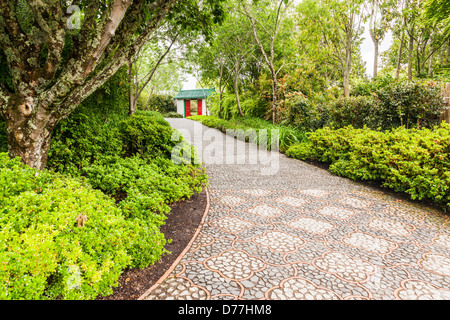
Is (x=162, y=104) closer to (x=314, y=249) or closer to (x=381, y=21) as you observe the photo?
(x=381, y=21)

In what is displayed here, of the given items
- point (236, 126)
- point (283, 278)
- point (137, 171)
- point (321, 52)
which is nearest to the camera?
point (283, 278)

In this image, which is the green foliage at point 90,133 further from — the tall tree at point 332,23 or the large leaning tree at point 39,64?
the tall tree at point 332,23

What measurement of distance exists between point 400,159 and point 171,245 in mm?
4149

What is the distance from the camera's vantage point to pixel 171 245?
288 centimetres

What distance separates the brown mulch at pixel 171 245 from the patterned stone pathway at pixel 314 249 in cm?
12

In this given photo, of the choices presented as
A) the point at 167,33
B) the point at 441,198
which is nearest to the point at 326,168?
the point at 441,198

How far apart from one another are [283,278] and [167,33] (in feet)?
36.4

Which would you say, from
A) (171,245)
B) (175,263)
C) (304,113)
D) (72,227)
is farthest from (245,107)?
(72,227)

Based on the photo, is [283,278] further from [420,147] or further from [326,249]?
[420,147]

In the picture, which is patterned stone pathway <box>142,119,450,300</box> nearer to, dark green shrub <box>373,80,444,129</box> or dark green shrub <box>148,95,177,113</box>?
dark green shrub <box>373,80,444,129</box>

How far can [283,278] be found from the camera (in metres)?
2.34

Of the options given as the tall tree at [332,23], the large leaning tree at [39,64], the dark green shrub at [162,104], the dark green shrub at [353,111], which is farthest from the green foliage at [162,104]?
the large leaning tree at [39,64]

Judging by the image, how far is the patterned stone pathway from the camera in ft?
7.23

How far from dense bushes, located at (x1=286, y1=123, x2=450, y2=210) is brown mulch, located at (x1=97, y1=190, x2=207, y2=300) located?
335 centimetres
